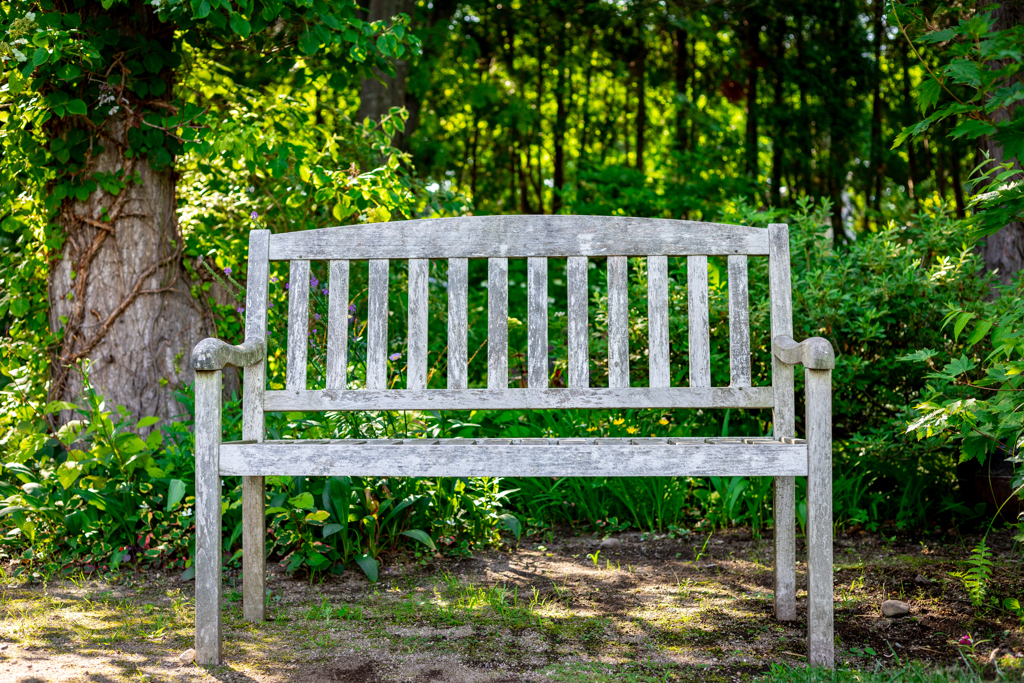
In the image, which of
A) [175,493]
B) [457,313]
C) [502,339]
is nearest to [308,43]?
[457,313]

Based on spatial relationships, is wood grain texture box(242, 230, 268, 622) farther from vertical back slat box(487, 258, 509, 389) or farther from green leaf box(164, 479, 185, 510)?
vertical back slat box(487, 258, 509, 389)

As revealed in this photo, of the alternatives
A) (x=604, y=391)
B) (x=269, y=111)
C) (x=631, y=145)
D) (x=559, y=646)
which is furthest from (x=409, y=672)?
(x=631, y=145)

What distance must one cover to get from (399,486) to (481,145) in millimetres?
8615

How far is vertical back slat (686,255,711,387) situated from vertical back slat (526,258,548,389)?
486mm

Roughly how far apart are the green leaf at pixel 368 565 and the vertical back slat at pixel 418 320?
0.73 metres

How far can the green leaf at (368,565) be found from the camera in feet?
9.46

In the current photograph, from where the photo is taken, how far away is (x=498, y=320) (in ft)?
8.84

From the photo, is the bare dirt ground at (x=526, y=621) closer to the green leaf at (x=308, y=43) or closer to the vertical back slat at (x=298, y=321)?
the vertical back slat at (x=298, y=321)

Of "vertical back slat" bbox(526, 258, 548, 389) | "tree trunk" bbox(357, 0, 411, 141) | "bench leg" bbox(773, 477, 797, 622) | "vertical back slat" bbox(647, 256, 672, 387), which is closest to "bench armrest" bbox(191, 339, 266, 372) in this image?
"vertical back slat" bbox(526, 258, 548, 389)

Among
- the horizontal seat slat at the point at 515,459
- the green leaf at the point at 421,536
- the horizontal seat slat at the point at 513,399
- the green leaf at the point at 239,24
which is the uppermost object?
the green leaf at the point at 239,24

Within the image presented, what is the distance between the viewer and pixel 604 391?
8.40ft

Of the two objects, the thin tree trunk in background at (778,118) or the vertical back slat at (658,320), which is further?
the thin tree trunk in background at (778,118)

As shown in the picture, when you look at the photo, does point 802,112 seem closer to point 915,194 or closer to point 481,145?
point 915,194

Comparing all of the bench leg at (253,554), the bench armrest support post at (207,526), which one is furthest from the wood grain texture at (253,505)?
the bench armrest support post at (207,526)
